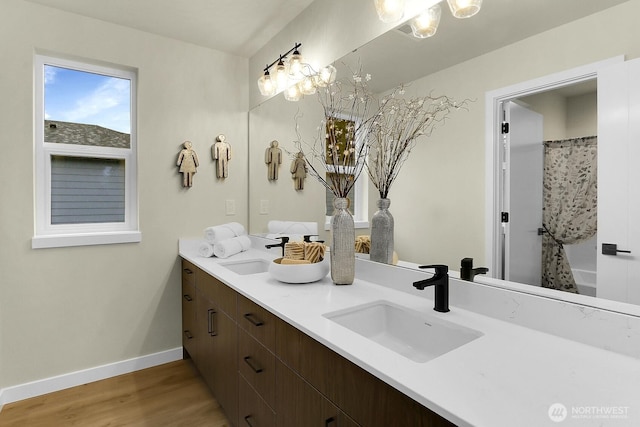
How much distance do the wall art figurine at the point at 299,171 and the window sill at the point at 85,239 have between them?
120 cm

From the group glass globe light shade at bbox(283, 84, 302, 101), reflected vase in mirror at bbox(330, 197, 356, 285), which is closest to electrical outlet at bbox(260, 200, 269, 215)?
glass globe light shade at bbox(283, 84, 302, 101)

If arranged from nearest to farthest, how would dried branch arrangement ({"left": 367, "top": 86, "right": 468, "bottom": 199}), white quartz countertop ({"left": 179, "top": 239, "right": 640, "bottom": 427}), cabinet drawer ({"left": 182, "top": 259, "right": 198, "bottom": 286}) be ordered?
white quartz countertop ({"left": 179, "top": 239, "right": 640, "bottom": 427}), dried branch arrangement ({"left": 367, "top": 86, "right": 468, "bottom": 199}), cabinet drawer ({"left": 182, "top": 259, "right": 198, "bottom": 286})

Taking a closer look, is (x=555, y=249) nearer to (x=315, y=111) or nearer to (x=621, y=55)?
(x=621, y=55)

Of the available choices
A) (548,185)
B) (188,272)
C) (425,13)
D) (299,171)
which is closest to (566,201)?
(548,185)

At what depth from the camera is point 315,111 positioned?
201 centimetres

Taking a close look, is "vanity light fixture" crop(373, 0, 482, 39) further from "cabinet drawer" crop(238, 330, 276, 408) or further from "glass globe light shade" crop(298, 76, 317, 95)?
"cabinet drawer" crop(238, 330, 276, 408)

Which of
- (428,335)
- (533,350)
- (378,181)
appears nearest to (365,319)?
(428,335)

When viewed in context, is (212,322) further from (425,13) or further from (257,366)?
(425,13)

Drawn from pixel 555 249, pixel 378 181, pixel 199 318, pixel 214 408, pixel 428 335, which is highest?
pixel 378 181

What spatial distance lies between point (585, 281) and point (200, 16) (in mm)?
2501

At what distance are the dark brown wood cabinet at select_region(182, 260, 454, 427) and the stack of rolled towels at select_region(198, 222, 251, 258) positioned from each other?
0.20m

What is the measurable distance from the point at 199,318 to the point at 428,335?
5.12 ft

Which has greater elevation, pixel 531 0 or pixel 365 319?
pixel 531 0

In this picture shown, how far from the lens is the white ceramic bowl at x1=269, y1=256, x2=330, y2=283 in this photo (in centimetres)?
156
